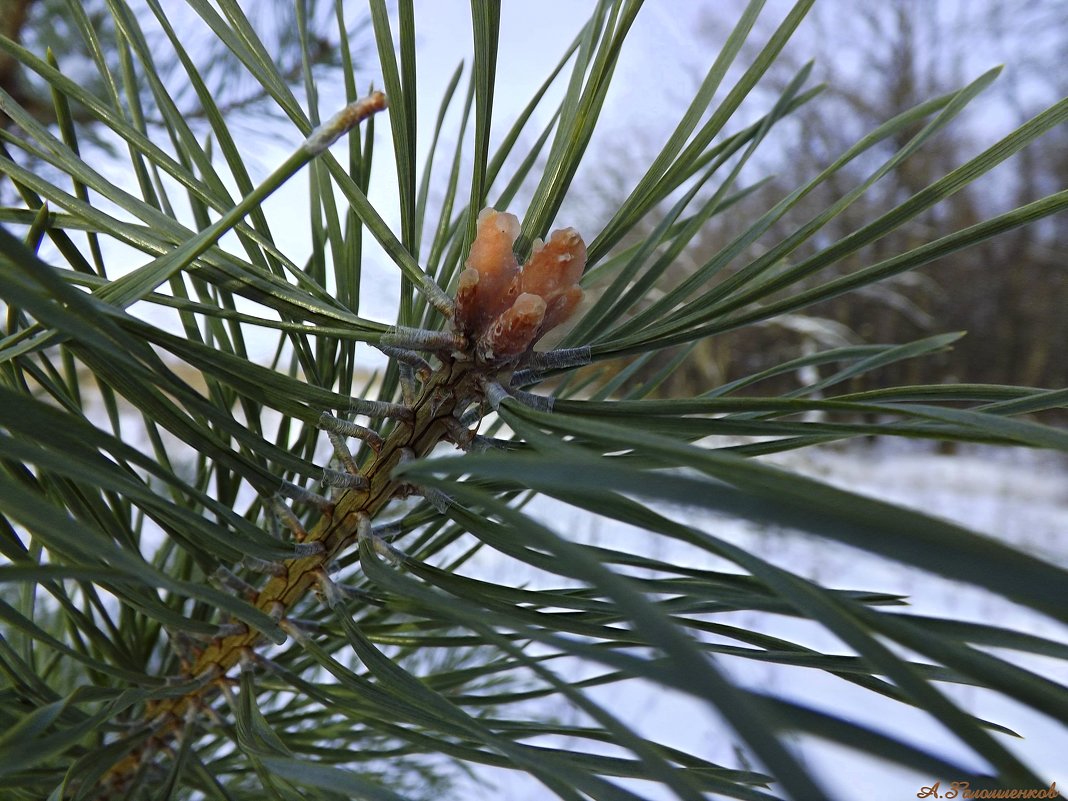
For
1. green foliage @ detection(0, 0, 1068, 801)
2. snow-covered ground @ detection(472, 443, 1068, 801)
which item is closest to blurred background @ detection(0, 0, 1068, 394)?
snow-covered ground @ detection(472, 443, 1068, 801)

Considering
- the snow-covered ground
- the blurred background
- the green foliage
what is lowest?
the green foliage

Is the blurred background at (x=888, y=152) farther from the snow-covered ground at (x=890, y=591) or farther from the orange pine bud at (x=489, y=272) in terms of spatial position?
the orange pine bud at (x=489, y=272)

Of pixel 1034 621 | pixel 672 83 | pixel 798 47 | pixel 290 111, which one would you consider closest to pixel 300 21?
pixel 290 111

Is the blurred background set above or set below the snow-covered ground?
above

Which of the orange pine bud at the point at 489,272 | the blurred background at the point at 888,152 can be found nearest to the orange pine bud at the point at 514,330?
the orange pine bud at the point at 489,272

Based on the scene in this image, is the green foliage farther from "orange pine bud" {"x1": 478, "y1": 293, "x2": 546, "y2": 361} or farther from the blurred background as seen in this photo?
the blurred background

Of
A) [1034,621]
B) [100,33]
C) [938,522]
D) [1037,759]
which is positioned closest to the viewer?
[938,522]

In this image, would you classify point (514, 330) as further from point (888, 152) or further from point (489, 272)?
point (888, 152)

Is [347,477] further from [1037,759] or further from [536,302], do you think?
[1037,759]
